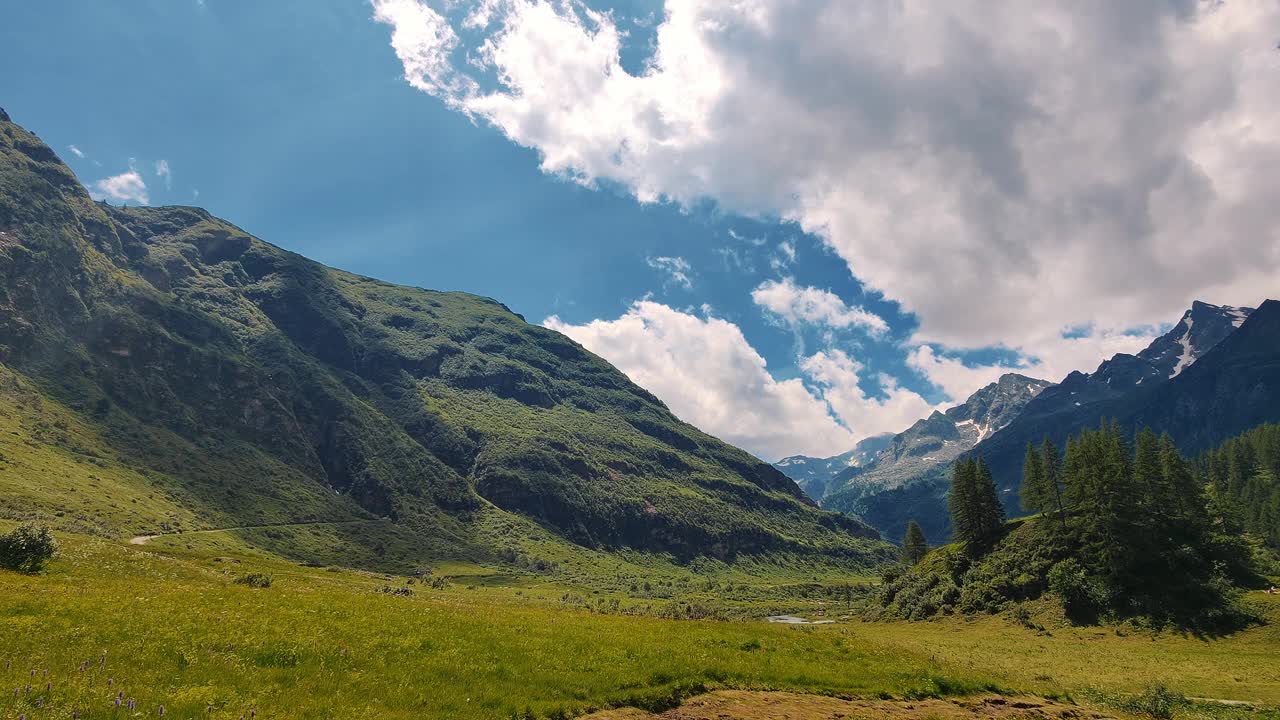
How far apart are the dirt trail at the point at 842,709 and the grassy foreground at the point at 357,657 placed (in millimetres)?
836

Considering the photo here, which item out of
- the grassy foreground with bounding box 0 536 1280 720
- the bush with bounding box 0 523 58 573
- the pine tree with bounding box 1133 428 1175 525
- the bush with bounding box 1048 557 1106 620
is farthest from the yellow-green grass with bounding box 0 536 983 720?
the pine tree with bounding box 1133 428 1175 525

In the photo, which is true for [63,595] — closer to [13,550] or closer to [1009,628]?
[13,550]

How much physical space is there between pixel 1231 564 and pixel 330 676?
109 meters

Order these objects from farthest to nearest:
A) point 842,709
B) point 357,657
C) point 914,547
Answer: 1. point 914,547
2. point 842,709
3. point 357,657

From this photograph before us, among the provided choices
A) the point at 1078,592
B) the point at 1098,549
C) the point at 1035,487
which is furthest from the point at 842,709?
the point at 1035,487

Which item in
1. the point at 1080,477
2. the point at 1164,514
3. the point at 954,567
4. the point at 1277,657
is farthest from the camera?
the point at 954,567

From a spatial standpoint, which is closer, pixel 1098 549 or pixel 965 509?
pixel 1098 549

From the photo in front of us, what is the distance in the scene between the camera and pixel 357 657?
742 inches

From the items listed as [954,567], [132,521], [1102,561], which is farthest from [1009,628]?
[132,521]

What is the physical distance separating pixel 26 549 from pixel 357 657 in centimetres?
2228

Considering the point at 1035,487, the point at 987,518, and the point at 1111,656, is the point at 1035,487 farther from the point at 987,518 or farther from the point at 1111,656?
the point at 1111,656

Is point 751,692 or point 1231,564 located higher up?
point 1231,564

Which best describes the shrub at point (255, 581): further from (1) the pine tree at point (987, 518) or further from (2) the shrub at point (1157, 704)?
(1) the pine tree at point (987, 518)

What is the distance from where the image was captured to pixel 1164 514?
87.4 m
